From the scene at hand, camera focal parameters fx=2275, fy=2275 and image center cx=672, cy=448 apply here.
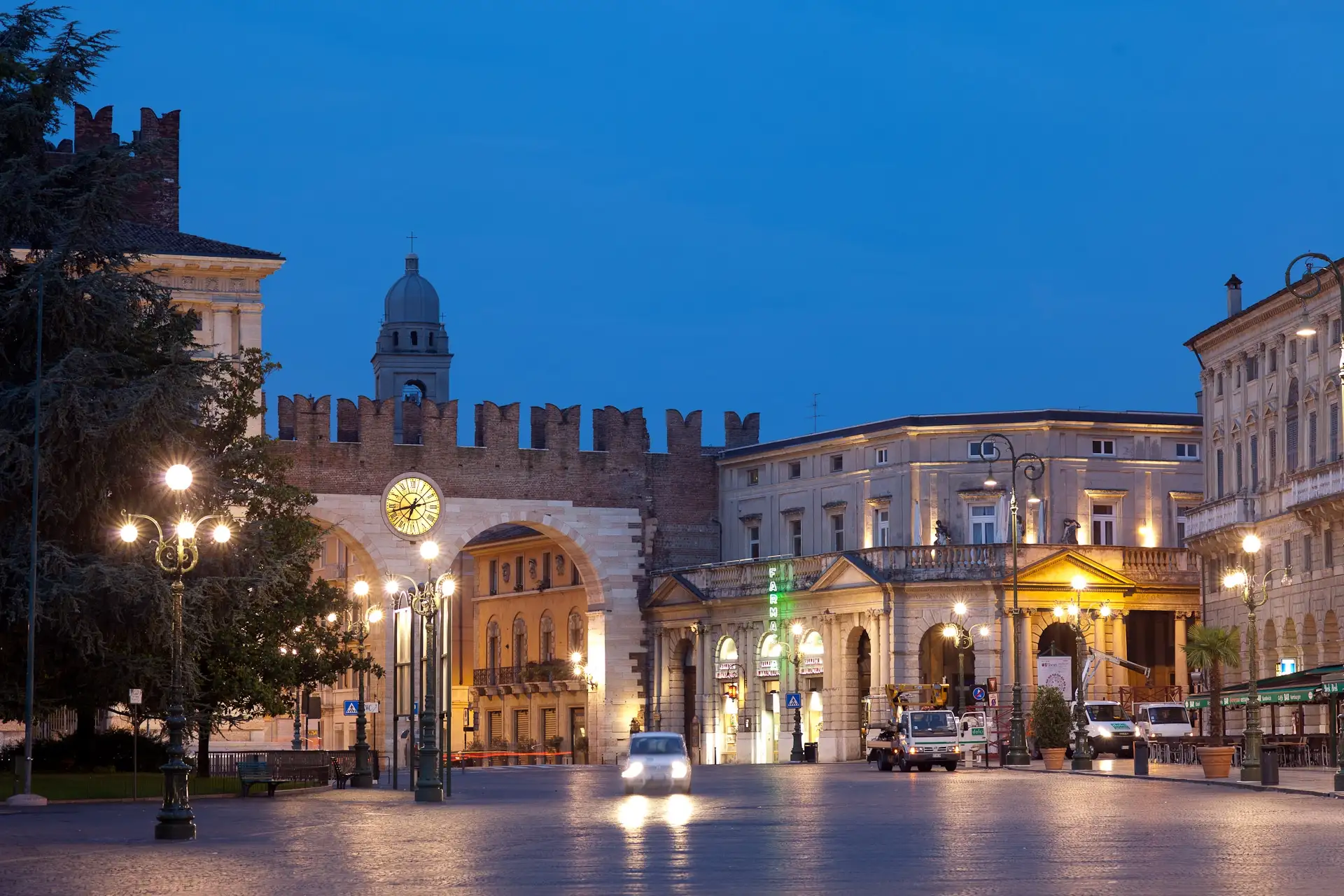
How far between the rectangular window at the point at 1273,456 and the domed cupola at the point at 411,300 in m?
77.4

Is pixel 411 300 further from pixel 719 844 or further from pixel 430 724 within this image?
pixel 719 844

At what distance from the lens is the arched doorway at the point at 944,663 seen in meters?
78.4

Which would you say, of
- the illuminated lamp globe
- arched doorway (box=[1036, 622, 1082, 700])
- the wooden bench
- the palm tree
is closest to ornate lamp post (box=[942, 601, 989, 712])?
arched doorway (box=[1036, 622, 1082, 700])

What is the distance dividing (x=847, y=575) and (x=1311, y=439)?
766 inches

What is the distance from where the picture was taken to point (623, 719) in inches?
3479

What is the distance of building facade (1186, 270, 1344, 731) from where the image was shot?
208 ft

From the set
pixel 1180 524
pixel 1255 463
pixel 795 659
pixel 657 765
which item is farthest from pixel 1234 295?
pixel 657 765

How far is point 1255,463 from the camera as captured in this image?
7038cm

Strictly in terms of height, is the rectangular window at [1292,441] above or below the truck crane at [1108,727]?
above

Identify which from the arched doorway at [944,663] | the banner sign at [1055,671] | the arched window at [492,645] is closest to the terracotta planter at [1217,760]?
the banner sign at [1055,671]

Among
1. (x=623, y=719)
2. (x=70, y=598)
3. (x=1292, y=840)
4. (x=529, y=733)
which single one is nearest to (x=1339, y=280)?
(x=1292, y=840)

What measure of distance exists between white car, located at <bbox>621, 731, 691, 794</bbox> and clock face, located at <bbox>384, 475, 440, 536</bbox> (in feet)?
137

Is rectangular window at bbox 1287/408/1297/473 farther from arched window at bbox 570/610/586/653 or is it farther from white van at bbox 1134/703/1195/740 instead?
arched window at bbox 570/610/586/653

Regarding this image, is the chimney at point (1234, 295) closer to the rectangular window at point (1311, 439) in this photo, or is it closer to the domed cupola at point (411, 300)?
the rectangular window at point (1311, 439)
